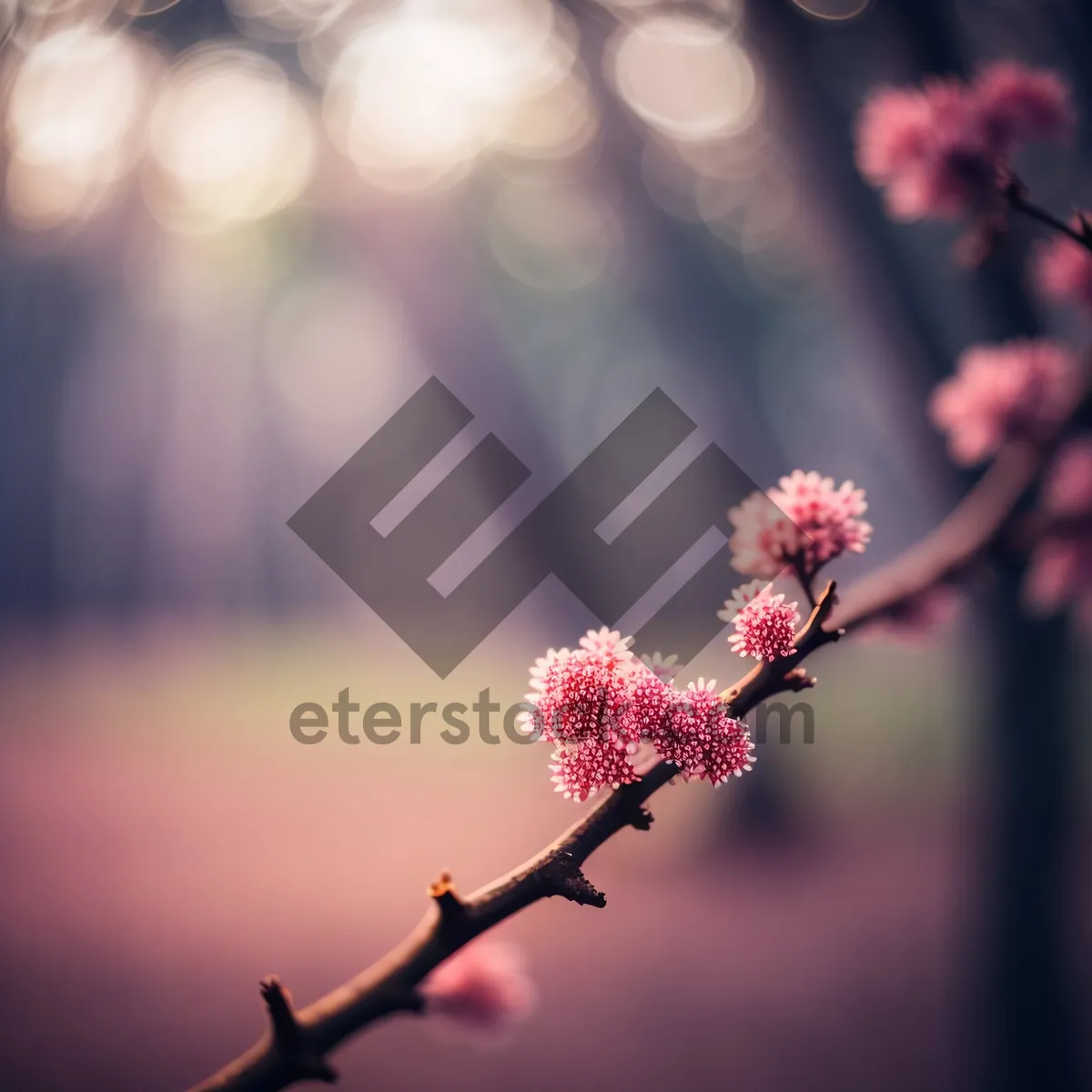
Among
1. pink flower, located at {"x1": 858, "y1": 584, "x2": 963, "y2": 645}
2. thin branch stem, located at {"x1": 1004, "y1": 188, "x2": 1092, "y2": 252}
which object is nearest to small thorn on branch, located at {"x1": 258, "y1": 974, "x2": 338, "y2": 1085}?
pink flower, located at {"x1": 858, "y1": 584, "x2": 963, "y2": 645}

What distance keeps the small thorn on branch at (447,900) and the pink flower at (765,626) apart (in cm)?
26

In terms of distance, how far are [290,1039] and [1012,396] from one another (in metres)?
1.20

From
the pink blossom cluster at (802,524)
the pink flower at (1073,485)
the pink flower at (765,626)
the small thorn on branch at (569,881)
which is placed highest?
the pink flower at (1073,485)

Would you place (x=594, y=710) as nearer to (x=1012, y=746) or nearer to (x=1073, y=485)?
(x=1073, y=485)

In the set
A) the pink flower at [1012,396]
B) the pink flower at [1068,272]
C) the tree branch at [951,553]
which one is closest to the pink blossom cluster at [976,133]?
the pink flower at [1068,272]

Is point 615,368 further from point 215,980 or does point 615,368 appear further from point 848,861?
point 215,980

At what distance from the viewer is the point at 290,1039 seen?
1.95 feet

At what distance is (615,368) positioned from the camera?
6.76 metres

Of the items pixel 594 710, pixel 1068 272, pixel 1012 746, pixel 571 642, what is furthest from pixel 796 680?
pixel 571 642

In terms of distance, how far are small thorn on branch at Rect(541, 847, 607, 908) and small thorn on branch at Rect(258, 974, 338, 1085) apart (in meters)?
0.20

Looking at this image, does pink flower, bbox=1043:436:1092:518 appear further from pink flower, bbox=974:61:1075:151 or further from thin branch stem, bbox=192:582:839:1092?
thin branch stem, bbox=192:582:839:1092

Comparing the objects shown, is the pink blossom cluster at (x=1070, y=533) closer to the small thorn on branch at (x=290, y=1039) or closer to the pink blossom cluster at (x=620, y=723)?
the pink blossom cluster at (x=620, y=723)

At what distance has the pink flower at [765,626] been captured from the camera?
24.2 inches

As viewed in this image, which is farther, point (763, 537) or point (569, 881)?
point (763, 537)
